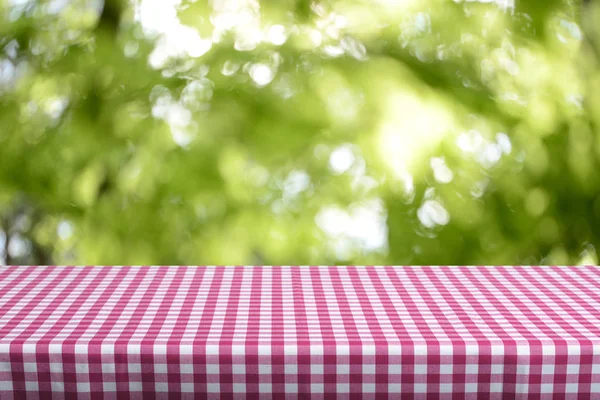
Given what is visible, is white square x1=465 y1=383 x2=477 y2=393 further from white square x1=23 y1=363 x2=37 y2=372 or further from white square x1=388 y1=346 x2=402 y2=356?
white square x1=23 y1=363 x2=37 y2=372

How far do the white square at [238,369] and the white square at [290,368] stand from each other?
0.13ft

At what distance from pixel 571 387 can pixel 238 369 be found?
0.34 m

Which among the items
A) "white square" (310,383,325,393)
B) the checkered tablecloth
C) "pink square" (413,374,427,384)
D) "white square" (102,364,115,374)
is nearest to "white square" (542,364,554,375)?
the checkered tablecloth

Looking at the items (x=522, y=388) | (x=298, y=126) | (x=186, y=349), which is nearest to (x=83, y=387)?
(x=186, y=349)

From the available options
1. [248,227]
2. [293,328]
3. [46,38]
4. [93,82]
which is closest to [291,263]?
[248,227]

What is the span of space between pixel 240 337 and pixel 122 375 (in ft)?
0.40

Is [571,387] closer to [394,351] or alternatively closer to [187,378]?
[394,351]

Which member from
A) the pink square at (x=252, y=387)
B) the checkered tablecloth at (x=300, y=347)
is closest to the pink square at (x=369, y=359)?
the checkered tablecloth at (x=300, y=347)

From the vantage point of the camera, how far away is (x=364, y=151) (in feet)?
6.03

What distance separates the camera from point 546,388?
0.72 meters

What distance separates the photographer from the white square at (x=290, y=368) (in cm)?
71

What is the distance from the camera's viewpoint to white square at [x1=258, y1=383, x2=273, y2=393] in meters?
0.72

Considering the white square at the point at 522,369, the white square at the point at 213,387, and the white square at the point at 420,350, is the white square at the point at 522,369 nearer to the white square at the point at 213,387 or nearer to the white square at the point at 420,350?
the white square at the point at 420,350

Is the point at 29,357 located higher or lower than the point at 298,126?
lower
